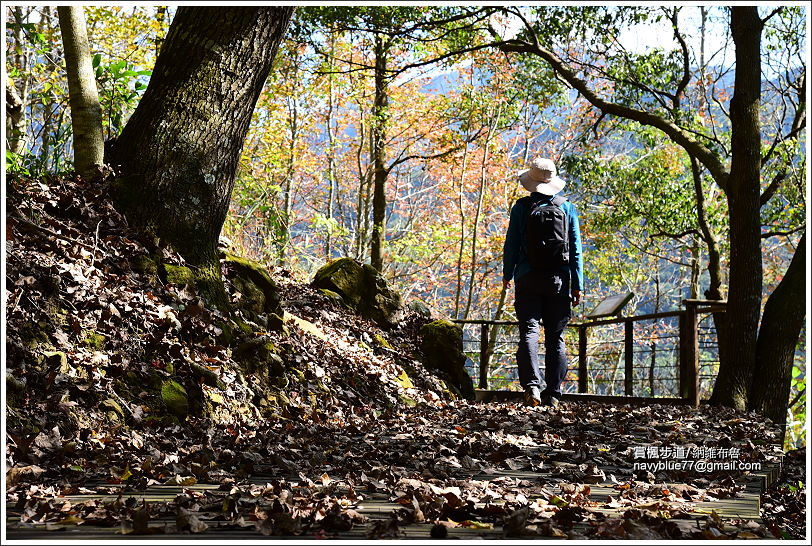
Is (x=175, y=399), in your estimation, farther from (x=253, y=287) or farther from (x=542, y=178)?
(x=542, y=178)

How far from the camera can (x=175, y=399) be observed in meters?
4.25

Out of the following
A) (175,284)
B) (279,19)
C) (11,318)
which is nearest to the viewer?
(11,318)

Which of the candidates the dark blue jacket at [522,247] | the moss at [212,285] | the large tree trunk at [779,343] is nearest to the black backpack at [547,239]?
the dark blue jacket at [522,247]

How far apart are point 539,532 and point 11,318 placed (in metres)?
3.16

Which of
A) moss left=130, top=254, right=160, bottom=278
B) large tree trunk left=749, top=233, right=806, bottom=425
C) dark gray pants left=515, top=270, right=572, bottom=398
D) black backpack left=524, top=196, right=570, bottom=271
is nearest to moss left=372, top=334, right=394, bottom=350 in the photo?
dark gray pants left=515, top=270, right=572, bottom=398

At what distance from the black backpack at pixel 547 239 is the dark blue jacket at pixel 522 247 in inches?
4.1

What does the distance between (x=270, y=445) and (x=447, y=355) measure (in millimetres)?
5204

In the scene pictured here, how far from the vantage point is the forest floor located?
2.31 m

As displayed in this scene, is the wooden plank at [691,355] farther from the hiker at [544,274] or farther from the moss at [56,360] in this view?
the moss at [56,360]

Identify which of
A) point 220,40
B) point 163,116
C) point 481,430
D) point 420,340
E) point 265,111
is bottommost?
point 481,430

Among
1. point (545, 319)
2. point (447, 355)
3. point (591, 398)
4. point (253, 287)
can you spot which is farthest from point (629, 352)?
point (253, 287)

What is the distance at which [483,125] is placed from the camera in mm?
18500

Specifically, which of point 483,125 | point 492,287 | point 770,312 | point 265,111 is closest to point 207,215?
point 770,312

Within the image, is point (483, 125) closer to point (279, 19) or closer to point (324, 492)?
point (279, 19)
